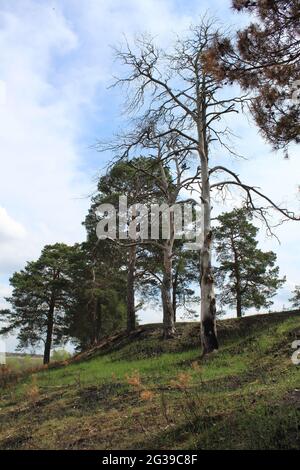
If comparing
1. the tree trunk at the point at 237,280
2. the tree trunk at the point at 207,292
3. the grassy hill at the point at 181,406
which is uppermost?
the tree trunk at the point at 237,280

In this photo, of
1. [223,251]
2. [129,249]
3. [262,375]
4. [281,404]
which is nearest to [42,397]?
[262,375]

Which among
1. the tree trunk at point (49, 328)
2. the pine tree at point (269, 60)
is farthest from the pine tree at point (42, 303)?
the pine tree at point (269, 60)

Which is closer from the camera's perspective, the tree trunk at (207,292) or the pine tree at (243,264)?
the tree trunk at (207,292)

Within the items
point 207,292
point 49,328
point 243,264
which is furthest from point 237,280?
point 207,292

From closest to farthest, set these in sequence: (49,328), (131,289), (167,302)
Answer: (167,302)
(131,289)
(49,328)

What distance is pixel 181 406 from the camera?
759cm

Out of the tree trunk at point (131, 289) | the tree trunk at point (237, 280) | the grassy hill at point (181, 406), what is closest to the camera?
the grassy hill at point (181, 406)

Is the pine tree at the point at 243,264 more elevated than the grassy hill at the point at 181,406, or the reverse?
the pine tree at the point at 243,264

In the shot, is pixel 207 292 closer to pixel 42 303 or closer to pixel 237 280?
pixel 237 280

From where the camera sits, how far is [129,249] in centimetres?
2542

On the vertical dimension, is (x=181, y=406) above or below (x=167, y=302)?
below

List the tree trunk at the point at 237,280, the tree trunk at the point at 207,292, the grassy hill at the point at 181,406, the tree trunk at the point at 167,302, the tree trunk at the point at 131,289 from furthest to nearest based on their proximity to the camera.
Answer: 1. the tree trunk at the point at 237,280
2. the tree trunk at the point at 131,289
3. the tree trunk at the point at 167,302
4. the tree trunk at the point at 207,292
5. the grassy hill at the point at 181,406

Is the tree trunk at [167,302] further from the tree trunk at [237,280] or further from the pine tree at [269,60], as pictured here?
the pine tree at [269,60]

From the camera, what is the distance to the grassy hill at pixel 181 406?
245 inches
